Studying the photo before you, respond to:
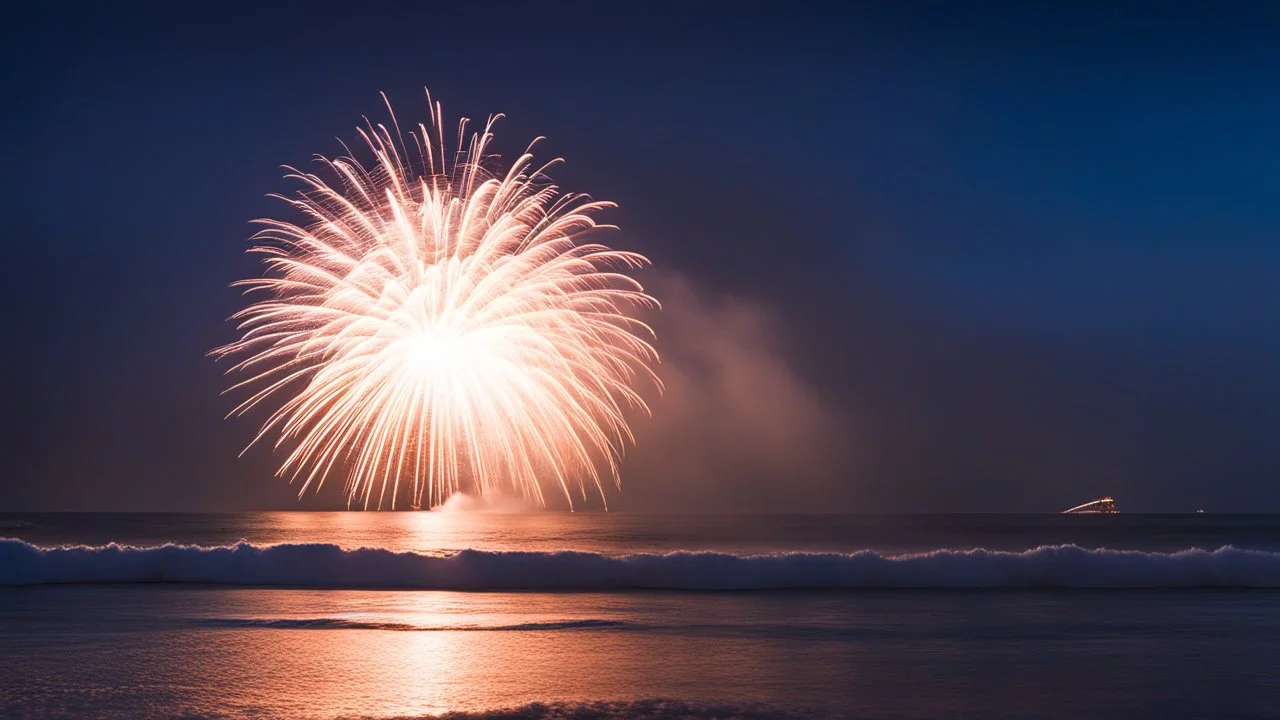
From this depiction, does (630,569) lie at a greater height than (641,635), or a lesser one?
greater

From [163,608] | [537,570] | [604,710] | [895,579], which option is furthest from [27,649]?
[895,579]

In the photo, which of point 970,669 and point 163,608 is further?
point 163,608

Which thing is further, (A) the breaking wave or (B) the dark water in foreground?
(A) the breaking wave

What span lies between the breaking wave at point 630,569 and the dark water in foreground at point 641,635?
63 millimetres

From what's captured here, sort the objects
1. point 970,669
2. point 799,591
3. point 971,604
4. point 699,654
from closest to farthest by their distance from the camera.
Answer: point 970,669, point 699,654, point 971,604, point 799,591

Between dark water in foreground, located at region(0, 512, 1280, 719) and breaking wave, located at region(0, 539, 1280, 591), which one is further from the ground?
breaking wave, located at region(0, 539, 1280, 591)

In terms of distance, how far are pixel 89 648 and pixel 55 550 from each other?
15758mm

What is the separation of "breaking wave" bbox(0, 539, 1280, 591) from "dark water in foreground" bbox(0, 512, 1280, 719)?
63 mm

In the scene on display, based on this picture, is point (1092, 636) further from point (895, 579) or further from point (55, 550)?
point (55, 550)

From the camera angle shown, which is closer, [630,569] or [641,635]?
[641,635]

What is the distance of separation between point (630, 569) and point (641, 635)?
10.4m

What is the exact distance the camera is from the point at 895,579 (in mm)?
26297

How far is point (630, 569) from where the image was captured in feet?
87.2

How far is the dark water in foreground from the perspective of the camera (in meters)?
10.7
